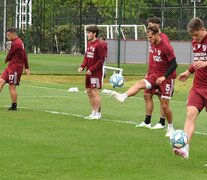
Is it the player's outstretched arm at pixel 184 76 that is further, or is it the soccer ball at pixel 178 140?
the player's outstretched arm at pixel 184 76

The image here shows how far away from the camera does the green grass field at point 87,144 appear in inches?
412

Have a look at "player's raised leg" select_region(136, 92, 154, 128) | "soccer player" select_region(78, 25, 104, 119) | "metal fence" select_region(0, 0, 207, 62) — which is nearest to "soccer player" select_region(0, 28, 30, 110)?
"soccer player" select_region(78, 25, 104, 119)

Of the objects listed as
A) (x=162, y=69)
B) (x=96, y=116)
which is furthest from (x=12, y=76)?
(x=162, y=69)

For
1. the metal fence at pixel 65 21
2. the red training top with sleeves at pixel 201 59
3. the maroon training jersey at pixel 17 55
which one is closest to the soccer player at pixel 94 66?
the maroon training jersey at pixel 17 55

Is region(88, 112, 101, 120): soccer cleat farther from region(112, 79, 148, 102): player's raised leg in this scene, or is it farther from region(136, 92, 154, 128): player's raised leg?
region(112, 79, 148, 102): player's raised leg

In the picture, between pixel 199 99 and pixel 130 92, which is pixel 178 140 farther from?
pixel 130 92

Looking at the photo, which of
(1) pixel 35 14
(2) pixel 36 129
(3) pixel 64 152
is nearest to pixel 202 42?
(3) pixel 64 152

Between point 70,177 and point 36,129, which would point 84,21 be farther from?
point 70,177

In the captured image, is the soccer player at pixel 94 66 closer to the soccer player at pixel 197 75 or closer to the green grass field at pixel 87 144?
the green grass field at pixel 87 144

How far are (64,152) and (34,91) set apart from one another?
13.3 metres

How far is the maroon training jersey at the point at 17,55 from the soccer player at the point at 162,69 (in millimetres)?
4859

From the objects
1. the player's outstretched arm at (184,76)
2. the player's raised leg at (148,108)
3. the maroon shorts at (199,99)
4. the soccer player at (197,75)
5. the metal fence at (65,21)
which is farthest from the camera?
the metal fence at (65,21)

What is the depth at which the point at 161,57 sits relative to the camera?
1480 centimetres

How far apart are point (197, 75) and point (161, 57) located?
3.53 metres
